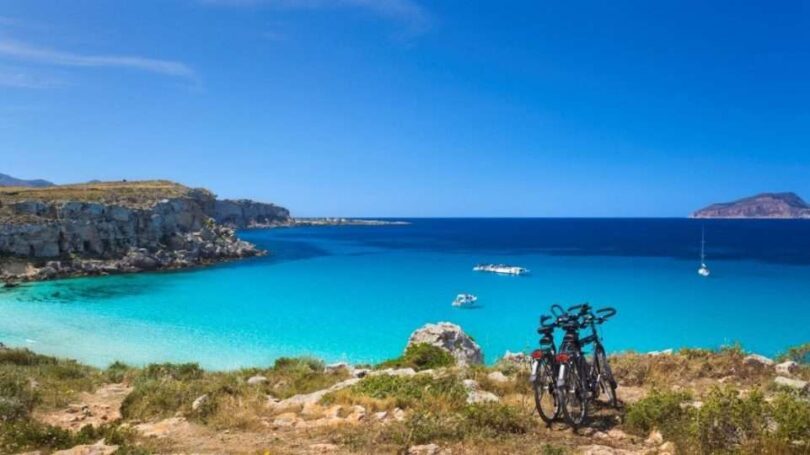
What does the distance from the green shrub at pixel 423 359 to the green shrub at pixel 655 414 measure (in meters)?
7.81

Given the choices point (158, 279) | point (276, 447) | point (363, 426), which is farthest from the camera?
point (158, 279)

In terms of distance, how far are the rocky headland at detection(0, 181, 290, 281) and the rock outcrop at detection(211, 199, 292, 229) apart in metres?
80.7

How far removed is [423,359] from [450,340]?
2.23 m

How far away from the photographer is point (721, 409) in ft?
22.0

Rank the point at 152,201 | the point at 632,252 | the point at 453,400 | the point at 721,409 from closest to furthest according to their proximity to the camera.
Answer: the point at 721,409 → the point at 453,400 → the point at 152,201 → the point at 632,252

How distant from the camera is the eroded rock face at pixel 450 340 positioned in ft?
57.3

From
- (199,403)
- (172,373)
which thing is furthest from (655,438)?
(172,373)

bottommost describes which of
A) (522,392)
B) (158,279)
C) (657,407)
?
(158,279)

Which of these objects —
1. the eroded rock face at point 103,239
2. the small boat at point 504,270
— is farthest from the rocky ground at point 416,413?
the eroded rock face at point 103,239

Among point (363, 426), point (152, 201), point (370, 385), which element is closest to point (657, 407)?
point (363, 426)

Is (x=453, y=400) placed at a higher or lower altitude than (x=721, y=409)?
lower

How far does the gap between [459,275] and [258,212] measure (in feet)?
481

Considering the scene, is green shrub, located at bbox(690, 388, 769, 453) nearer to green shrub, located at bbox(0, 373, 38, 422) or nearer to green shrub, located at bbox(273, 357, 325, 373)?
green shrub, located at bbox(273, 357, 325, 373)

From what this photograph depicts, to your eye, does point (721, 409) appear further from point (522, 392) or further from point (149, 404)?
point (149, 404)
